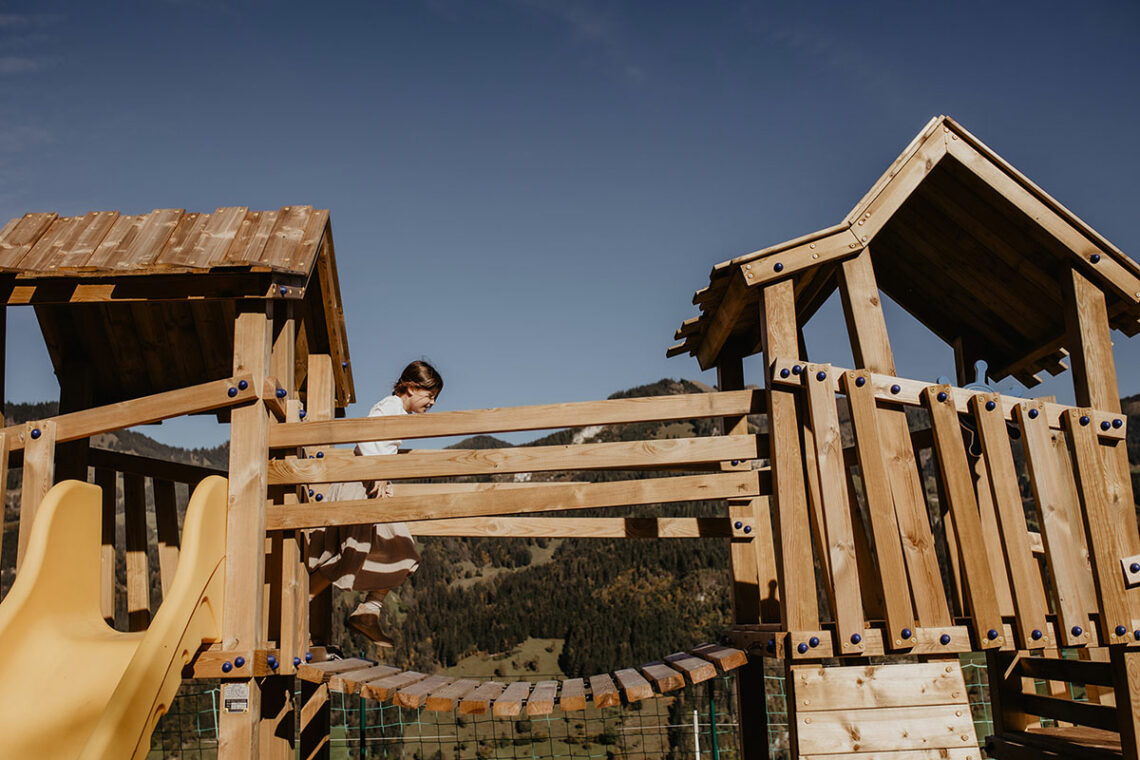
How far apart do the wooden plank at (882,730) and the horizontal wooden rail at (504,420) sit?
5.38 feet

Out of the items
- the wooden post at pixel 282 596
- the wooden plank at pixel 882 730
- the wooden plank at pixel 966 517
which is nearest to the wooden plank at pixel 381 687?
the wooden post at pixel 282 596

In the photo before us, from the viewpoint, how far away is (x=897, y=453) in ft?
15.8

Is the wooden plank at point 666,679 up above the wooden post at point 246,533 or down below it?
below

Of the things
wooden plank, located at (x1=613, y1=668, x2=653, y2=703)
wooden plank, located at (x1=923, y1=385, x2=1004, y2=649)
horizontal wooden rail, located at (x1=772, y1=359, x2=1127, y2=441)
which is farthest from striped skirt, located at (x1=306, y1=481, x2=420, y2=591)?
wooden plank, located at (x1=923, y1=385, x2=1004, y2=649)

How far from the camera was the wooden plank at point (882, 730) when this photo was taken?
4.25 metres

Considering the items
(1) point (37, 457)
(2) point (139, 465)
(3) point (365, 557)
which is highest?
(2) point (139, 465)

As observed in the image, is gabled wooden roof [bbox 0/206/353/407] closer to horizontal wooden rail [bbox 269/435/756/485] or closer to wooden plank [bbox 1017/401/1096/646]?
horizontal wooden rail [bbox 269/435/756/485]

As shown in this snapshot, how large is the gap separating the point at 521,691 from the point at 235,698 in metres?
1.69

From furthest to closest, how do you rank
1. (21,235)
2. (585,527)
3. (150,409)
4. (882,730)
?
(585,527) → (21,235) → (150,409) → (882,730)

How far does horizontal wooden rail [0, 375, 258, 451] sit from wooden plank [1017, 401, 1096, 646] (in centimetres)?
424

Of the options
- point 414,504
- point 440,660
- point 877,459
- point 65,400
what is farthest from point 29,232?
point 440,660

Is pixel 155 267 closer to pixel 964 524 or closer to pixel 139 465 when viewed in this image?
pixel 139 465

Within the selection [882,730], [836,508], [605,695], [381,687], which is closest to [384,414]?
[381,687]

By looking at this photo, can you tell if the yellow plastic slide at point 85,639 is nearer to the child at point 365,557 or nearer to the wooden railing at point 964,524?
the child at point 365,557
